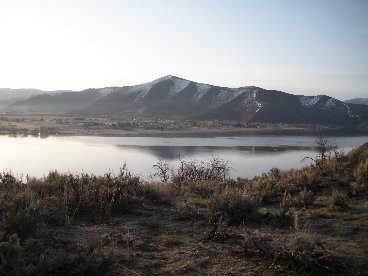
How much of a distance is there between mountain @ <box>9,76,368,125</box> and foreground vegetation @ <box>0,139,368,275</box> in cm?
5610

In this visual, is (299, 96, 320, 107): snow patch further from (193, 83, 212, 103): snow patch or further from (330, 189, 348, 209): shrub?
(330, 189, 348, 209): shrub

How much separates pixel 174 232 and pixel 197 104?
8128 centimetres

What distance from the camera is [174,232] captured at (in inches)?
162

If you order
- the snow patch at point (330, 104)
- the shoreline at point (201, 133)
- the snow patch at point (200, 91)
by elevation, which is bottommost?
the shoreline at point (201, 133)

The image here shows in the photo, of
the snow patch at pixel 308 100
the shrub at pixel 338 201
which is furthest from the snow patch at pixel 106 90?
the shrub at pixel 338 201

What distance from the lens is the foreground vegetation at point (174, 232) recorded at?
2982mm

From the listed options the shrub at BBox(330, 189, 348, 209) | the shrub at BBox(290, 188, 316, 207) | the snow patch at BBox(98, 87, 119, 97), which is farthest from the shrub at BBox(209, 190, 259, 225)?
the snow patch at BBox(98, 87, 119, 97)

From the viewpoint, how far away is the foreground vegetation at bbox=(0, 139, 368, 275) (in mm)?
2982

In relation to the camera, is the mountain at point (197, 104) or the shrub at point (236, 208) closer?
the shrub at point (236, 208)

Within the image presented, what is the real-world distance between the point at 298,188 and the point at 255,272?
3.52 meters

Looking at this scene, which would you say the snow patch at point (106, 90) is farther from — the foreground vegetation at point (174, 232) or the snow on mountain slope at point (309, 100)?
the foreground vegetation at point (174, 232)

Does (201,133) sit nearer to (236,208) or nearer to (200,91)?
(236,208)

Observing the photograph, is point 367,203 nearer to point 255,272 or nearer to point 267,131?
point 255,272

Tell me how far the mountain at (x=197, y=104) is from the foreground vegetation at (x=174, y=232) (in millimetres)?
56098
